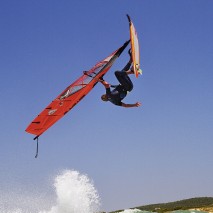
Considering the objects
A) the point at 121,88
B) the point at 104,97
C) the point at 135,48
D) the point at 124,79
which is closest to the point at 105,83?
the point at 104,97

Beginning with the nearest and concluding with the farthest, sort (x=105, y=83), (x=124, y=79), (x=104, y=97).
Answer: (x=124, y=79) < (x=105, y=83) < (x=104, y=97)

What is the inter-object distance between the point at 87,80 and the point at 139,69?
127 inches

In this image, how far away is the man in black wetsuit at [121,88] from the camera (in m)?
15.0

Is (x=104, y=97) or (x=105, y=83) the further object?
(x=104, y=97)

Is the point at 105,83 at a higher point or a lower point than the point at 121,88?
higher

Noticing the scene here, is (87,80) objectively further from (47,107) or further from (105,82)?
(47,107)

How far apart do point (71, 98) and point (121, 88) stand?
9.03 feet

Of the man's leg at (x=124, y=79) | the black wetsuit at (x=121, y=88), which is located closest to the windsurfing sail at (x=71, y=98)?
the black wetsuit at (x=121, y=88)

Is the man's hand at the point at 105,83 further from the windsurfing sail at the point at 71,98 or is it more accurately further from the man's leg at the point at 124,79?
the man's leg at the point at 124,79

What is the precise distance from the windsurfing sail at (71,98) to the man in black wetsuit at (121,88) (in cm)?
70

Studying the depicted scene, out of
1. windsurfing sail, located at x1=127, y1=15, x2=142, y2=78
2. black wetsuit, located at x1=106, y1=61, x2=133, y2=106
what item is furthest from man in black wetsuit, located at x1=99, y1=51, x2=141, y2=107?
windsurfing sail, located at x1=127, y1=15, x2=142, y2=78

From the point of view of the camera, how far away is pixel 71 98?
55.7 ft

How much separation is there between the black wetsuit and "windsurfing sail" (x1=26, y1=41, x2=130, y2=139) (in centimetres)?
93

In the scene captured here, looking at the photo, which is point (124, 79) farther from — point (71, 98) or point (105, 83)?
point (71, 98)
